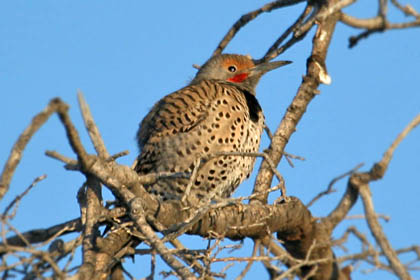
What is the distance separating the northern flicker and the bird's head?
76 centimetres

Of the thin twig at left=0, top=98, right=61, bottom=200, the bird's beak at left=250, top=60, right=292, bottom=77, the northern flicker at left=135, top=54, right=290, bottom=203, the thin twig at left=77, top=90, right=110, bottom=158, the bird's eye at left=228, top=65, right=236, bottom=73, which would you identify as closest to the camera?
the thin twig at left=0, top=98, right=61, bottom=200

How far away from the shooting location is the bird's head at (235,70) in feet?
27.9

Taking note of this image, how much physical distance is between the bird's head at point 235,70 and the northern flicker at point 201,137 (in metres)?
0.76

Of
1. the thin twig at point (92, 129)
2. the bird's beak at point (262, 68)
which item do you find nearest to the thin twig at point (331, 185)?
the thin twig at point (92, 129)

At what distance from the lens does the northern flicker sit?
278 inches

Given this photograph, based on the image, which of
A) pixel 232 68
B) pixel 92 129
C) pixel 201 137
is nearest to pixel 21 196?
pixel 92 129

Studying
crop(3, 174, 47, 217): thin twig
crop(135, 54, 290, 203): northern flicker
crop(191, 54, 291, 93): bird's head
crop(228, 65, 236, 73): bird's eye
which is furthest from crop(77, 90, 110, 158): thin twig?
crop(228, 65, 236, 73): bird's eye

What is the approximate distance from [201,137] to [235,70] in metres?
1.74

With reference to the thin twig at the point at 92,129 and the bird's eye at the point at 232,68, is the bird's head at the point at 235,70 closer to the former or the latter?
the bird's eye at the point at 232,68

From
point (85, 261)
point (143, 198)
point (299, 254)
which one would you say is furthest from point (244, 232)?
point (85, 261)

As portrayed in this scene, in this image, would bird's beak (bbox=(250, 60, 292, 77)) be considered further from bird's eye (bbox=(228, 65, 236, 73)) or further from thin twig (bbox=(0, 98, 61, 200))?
thin twig (bbox=(0, 98, 61, 200))

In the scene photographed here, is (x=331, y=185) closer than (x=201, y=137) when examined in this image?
Yes

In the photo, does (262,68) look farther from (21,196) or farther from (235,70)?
(21,196)

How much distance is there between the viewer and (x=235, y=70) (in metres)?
8.58
